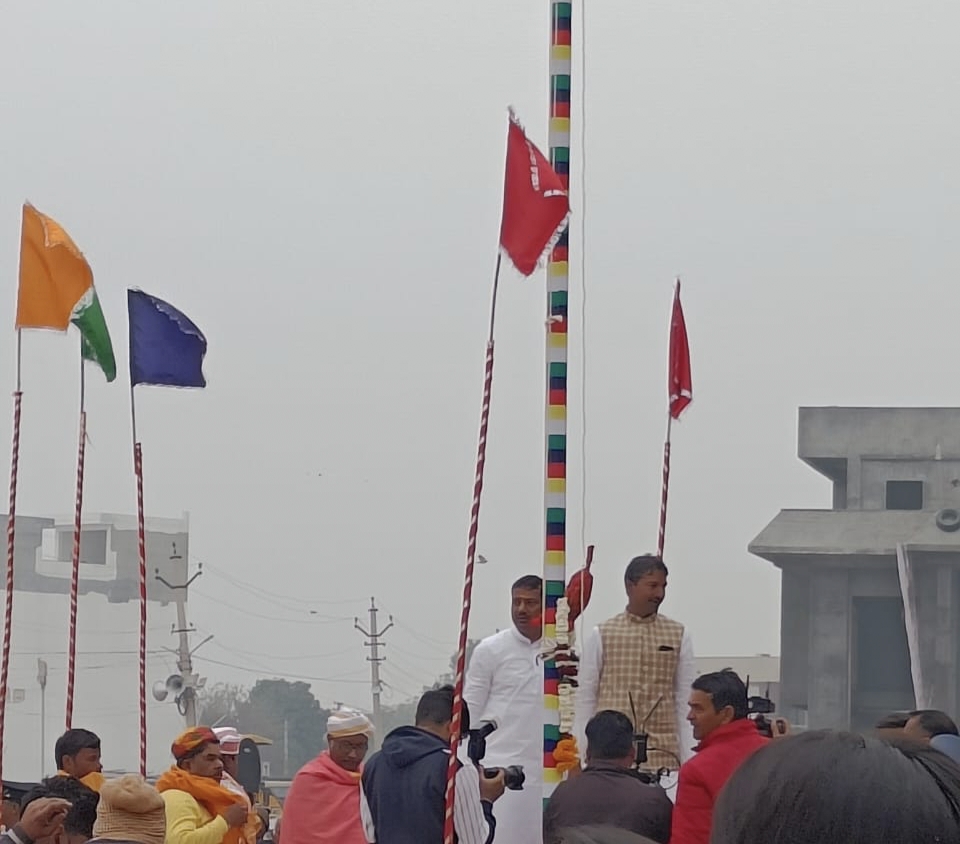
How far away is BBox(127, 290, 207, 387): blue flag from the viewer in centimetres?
1213

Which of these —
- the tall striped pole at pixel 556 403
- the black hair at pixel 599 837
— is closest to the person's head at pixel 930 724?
the tall striped pole at pixel 556 403

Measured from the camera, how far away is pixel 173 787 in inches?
302

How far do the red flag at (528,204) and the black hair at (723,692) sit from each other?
91.3 inches

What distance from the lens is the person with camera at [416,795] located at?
7020 mm

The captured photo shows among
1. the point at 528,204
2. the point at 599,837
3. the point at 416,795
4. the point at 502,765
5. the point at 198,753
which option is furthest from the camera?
the point at 502,765

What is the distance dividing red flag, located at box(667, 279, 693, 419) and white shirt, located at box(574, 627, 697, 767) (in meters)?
2.77

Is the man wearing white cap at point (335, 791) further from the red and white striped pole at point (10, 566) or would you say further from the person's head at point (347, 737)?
the red and white striped pole at point (10, 566)

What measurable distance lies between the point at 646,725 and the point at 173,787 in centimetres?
232

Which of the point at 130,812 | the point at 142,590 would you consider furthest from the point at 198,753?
the point at 142,590

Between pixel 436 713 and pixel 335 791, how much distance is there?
1.10 meters

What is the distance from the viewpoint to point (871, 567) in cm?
4741

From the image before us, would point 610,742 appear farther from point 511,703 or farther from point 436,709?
point 511,703

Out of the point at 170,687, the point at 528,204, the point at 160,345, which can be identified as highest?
the point at 528,204

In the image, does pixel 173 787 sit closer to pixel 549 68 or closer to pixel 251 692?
pixel 549 68
